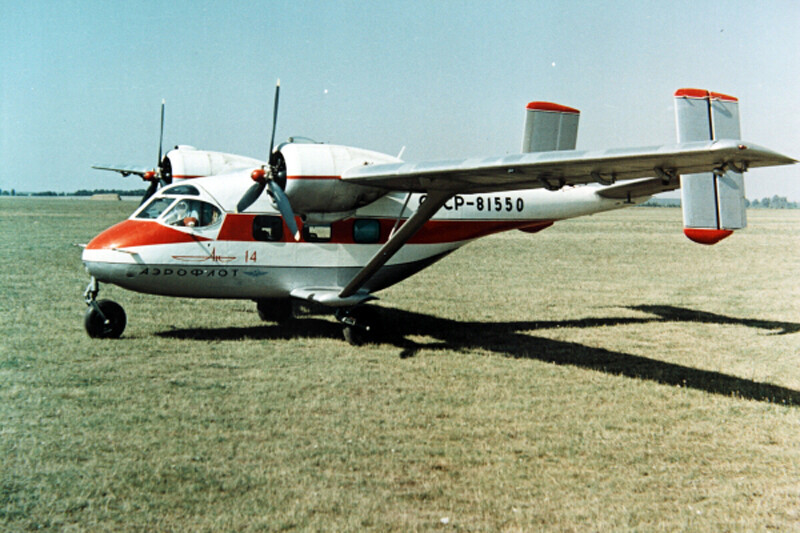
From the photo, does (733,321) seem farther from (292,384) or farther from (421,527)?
(421,527)

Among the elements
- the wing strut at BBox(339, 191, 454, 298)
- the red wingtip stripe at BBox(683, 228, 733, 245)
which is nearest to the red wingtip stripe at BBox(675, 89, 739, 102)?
the red wingtip stripe at BBox(683, 228, 733, 245)

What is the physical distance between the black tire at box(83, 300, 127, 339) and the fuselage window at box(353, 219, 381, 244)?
4.25 m

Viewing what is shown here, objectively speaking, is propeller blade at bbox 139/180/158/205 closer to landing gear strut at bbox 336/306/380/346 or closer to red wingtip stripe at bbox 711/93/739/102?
landing gear strut at bbox 336/306/380/346

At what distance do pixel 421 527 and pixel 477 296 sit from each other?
1247cm

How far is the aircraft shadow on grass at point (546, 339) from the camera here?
905cm

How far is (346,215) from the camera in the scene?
11312 millimetres

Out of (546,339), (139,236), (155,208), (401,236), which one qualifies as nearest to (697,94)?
(546,339)

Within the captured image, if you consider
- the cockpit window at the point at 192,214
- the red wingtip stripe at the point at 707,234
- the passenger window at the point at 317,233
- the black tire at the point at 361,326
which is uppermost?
the cockpit window at the point at 192,214

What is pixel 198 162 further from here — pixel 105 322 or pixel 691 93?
pixel 691 93

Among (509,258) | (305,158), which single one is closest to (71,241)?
(509,258)

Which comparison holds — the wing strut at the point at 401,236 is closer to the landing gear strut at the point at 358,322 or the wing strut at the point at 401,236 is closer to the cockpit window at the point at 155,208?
the landing gear strut at the point at 358,322

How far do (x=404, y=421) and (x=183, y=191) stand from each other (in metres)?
6.44

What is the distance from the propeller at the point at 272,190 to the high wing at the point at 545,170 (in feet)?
3.50

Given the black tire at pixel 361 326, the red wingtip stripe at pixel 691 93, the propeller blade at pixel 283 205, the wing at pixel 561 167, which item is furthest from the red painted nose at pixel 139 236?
the red wingtip stripe at pixel 691 93
